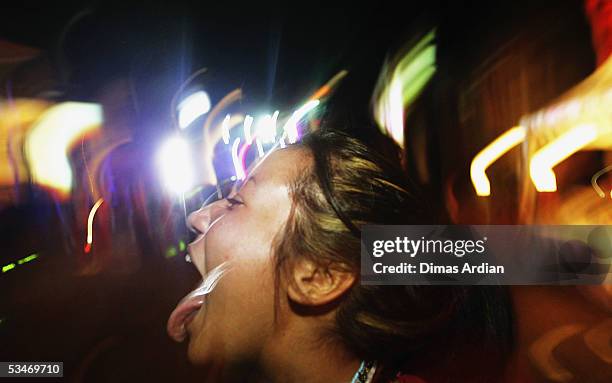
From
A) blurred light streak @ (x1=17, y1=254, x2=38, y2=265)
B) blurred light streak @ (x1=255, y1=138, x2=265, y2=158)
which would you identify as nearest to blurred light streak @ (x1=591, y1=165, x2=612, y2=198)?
blurred light streak @ (x1=255, y1=138, x2=265, y2=158)

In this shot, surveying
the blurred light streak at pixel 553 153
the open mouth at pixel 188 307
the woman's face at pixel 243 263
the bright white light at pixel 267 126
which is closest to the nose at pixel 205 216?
the woman's face at pixel 243 263

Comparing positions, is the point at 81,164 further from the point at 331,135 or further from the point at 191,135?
the point at 331,135

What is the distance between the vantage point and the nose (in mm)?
1438

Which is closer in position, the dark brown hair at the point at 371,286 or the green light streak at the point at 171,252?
the dark brown hair at the point at 371,286

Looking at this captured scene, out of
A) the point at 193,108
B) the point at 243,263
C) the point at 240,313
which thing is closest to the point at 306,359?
the point at 240,313

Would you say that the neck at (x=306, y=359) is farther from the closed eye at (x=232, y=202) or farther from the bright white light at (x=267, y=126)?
the bright white light at (x=267, y=126)

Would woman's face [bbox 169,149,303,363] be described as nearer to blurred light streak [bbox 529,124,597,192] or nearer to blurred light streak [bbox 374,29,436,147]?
blurred light streak [bbox 374,29,436,147]

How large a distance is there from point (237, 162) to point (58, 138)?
584 mm

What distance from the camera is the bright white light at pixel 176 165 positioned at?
148 centimetres

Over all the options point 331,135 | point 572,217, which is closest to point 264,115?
point 331,135

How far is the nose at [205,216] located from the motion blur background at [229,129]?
38mm

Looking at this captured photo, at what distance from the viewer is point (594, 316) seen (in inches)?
57.0

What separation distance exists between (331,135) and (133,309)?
2.66 feet

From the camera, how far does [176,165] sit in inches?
58.4
